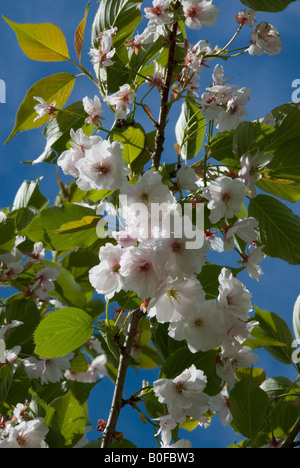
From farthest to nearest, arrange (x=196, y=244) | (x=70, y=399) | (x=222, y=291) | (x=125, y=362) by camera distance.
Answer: (x=70, y=399) < (x=125, y=362) < (x=222, y=291) < (x=196, y=244)

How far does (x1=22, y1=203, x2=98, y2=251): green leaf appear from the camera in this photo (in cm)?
118

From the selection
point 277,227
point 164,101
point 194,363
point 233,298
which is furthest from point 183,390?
point 164,101

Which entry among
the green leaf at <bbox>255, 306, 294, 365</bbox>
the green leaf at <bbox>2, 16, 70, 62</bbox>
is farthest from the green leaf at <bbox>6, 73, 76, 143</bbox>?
the green leaf at <bbox>255, 306, 294, 365</bbox>

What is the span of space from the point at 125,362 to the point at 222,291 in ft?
0.88

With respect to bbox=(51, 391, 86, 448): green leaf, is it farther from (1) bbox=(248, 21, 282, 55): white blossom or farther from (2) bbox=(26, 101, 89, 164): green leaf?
(1) bbox=(248, 21, 282, 55): white blossom

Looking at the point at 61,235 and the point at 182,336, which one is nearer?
the point at 182,336

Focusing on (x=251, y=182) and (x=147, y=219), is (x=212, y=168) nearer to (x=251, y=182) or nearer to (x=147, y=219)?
(x=251, y=182)

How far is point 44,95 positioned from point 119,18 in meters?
0.26

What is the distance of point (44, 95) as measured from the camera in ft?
4.63

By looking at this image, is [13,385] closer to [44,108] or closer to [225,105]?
[44,108]

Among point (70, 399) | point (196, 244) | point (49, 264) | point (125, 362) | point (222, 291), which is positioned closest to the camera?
point (196, 244)

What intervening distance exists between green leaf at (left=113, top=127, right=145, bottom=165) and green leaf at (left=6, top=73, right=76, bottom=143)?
31 cm

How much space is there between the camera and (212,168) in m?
1.18
